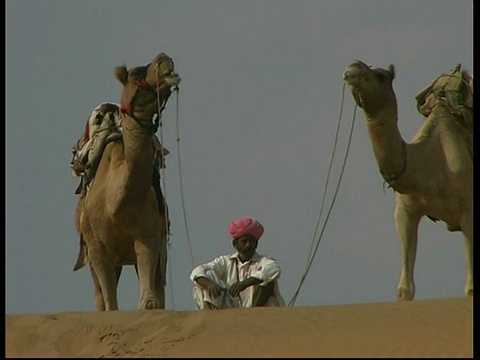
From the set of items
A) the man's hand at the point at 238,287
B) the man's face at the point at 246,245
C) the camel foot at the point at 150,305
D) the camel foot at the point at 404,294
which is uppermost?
the man's face at the point at 246,245

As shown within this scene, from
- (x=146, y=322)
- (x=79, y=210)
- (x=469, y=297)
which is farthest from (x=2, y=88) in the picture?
(x=469, y=297)

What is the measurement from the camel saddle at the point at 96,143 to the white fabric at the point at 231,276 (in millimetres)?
952

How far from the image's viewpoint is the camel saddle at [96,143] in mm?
22469

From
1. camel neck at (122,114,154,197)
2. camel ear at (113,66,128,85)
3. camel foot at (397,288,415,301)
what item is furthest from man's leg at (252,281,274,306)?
camel ear at (113,66,128,85)

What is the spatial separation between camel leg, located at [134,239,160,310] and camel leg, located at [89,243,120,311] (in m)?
0.36

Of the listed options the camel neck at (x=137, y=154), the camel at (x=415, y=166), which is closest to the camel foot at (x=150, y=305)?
the camel neck at (x=137, y=154)

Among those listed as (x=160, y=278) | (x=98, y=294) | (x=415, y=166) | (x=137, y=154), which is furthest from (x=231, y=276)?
(x=415, y=166)

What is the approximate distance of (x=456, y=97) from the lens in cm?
2191

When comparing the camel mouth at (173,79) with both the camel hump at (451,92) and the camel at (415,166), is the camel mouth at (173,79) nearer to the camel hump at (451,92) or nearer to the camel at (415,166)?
the camel at (415,166)

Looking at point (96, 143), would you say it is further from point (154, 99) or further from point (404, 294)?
point (404, 294)

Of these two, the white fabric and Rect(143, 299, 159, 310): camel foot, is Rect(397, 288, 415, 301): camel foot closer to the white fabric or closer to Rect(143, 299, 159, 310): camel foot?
the white fabric

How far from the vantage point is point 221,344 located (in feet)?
65.9
